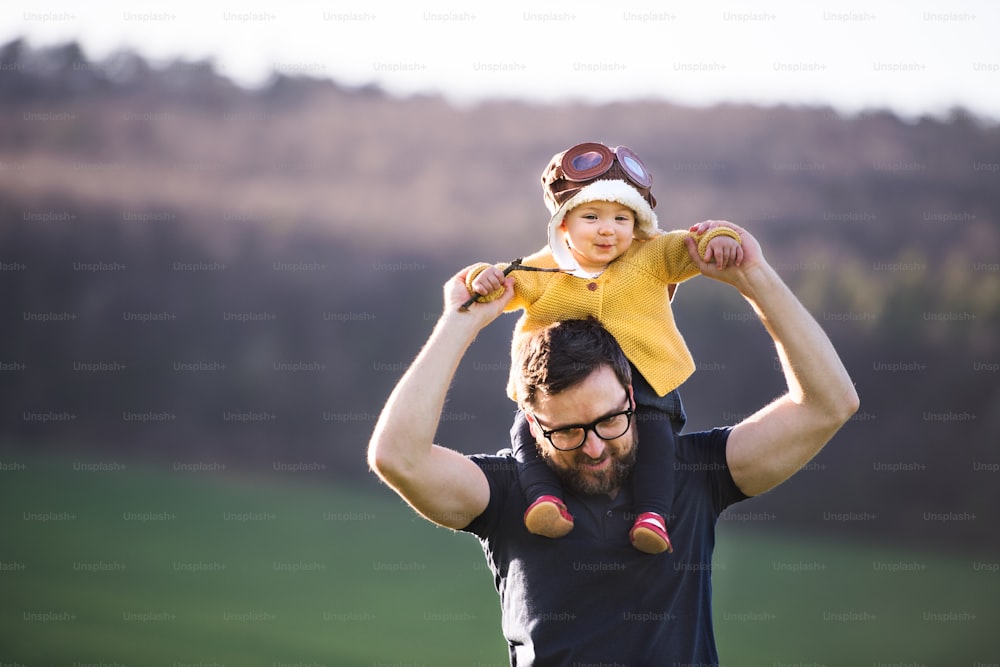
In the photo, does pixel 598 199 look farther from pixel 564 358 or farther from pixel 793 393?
pixel 793 393

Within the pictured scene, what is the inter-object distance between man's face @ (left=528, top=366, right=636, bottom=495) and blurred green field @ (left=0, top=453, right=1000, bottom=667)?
7.01m

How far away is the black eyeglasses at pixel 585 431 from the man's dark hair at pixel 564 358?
0.27 feet

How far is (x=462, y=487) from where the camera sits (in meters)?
2.39

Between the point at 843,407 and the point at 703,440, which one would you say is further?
the point at 703,440

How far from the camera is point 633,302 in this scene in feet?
8.68

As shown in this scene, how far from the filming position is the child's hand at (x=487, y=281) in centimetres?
250

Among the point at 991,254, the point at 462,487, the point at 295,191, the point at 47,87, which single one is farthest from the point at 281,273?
the point at 462,487

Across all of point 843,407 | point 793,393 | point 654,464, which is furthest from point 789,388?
point 654,464

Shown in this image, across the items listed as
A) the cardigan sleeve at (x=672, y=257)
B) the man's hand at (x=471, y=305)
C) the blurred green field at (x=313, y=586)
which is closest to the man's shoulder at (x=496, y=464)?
the man's hand at (x=471, y=305)

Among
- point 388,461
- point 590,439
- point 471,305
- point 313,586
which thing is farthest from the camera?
point 313,586

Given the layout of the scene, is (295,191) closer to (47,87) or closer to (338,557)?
(47,87)

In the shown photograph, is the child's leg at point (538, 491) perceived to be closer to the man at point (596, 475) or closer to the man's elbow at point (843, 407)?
the man at point (596, 475)

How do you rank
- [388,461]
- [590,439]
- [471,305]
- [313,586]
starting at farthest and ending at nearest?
[313,586] → [471,305] → [590,439] → [388,461]

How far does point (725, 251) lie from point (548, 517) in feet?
2.42
